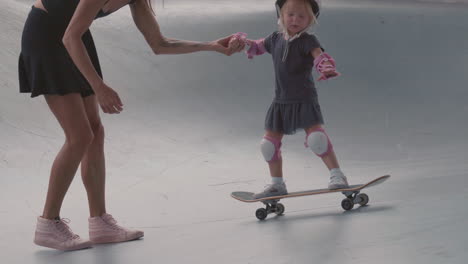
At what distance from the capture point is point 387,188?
3.87 meters

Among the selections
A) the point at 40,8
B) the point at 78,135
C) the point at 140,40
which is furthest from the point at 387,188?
the point at 140,40

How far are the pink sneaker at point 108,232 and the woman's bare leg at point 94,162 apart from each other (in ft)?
0.16

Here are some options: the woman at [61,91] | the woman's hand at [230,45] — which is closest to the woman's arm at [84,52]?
the woman at [61,91]

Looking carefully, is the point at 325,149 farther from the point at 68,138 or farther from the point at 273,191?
the point at 68,138

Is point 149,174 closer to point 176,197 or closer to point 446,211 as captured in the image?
point 176,197

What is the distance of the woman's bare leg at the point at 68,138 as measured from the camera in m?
3.04

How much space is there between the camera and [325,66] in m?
3.25

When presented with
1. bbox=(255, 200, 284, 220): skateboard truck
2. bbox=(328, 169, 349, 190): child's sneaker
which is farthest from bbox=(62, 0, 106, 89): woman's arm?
bbox=(328, 169, 349, 190): child's sneaker

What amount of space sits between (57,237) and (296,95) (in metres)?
1.18

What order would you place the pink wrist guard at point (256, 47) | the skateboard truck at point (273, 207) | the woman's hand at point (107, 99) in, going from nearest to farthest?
1. the woman's hand at point (107, 99)
2. the skateboard truck at point (273, 207)
3. the pink wrist guard at point (256, 47)

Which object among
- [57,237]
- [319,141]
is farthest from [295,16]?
[57,237]

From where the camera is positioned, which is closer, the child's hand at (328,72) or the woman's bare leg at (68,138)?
the woman's bare leg at (68,138)

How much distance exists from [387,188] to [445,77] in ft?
9.28

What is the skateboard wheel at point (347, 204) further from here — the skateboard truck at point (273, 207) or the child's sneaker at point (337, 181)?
the skateboard truck at point (273, 207)
